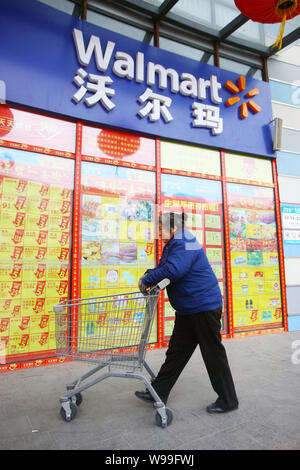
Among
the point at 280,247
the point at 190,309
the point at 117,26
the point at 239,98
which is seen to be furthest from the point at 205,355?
the point at 117,26

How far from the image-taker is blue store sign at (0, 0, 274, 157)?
14.1ft

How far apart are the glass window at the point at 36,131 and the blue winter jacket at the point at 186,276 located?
Answer: 8.64 feet

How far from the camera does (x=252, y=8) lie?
137 inches

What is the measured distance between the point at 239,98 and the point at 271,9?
2.68 meters

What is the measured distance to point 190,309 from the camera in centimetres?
277

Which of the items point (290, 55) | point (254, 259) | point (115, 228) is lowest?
point (254, 259)

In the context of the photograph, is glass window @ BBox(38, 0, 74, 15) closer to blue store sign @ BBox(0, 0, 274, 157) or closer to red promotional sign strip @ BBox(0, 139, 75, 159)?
blue store sign @ BBox(0, 0, 274, 157)

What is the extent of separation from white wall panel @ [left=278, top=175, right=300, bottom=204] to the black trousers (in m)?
4.47

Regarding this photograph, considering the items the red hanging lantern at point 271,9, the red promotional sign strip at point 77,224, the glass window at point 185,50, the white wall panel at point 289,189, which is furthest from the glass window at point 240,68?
the red promotional sign strip at point 77,224

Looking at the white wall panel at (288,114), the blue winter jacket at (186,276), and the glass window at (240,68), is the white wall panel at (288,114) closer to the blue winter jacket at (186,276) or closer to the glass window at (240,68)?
the glass window at (240,68)

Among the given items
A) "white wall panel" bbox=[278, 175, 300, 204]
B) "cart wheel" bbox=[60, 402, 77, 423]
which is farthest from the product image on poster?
"cart wheel" bbox=[60, 402, 77, 423]

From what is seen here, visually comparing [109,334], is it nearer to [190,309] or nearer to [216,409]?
[190,309]

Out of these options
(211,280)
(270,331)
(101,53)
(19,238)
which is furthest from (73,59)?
(270,331)

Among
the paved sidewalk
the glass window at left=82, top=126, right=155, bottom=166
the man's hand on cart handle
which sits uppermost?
the glass window at left=82, top=126, right=155, bottom=166
